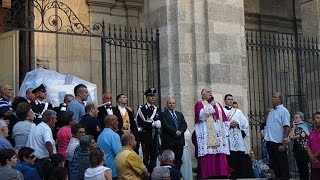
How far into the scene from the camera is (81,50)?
17.5 meters

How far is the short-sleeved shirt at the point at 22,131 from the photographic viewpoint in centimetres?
1032

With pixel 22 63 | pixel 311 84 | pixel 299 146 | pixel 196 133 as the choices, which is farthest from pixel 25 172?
pixel 311 84

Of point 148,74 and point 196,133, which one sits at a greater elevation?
point 148,74

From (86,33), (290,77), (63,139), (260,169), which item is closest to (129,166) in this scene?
(63,139)

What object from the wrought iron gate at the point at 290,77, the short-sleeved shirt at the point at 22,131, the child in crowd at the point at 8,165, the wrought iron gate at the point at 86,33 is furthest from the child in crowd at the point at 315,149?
the child in crowd at the point at 8,165

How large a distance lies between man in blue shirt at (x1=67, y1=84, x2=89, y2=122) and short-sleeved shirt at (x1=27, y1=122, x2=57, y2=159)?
1.23 metres

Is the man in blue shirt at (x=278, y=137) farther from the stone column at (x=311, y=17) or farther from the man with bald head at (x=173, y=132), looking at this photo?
the stone column at (x=311, y=17)

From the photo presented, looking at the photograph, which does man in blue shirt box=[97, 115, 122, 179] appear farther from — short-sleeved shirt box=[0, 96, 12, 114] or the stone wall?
the stone wall

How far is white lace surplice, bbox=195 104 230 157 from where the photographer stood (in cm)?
1226

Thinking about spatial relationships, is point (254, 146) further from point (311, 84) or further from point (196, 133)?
point (196, 133)

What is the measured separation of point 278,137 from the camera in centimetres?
1276

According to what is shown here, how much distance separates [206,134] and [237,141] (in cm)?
78

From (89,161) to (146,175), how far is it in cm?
84

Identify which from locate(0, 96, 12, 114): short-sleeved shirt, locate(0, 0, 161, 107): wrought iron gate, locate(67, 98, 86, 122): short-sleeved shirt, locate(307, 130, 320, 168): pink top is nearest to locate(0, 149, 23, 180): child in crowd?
locate(0, 96, 12, 114): short-sleeved shirt
